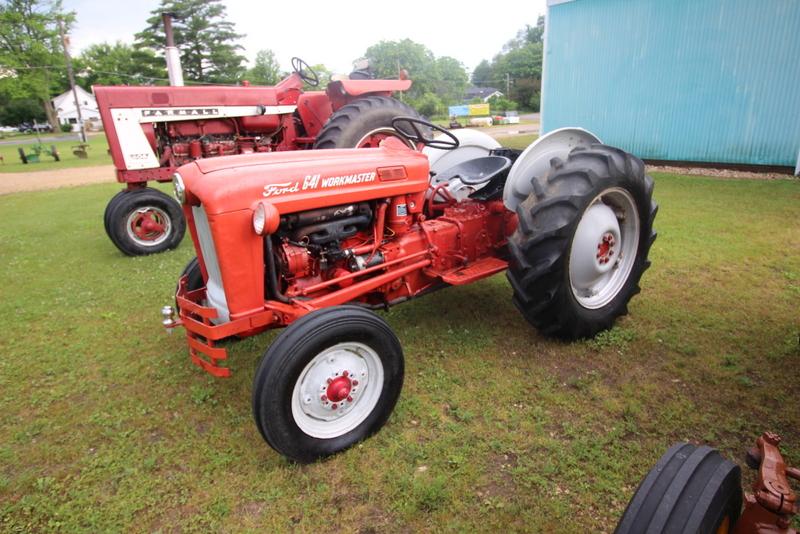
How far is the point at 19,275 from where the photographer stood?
18.1 feet

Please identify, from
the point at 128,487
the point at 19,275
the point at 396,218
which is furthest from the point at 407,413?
the point at 19,275

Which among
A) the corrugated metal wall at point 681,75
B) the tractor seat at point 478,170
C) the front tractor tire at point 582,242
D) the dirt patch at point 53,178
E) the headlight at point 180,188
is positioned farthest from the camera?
the dirt patch at point 53,178

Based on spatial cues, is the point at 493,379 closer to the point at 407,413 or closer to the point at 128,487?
the point at 407,413

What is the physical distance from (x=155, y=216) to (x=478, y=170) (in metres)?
4.40

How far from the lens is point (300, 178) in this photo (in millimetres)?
2607

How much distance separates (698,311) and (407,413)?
8.13 ft

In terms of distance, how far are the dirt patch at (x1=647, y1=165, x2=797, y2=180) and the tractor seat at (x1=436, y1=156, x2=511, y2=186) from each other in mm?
7391

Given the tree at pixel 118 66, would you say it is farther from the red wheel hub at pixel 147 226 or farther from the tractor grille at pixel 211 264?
the tractor grille at pixel 211 264

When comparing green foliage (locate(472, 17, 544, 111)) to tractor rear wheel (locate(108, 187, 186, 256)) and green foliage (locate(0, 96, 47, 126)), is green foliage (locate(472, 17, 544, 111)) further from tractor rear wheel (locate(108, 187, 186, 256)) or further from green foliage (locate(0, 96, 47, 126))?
green foliage (locate(0, 96, 47, 126))

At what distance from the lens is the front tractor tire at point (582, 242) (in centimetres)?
297

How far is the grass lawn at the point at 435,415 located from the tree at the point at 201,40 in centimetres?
3980

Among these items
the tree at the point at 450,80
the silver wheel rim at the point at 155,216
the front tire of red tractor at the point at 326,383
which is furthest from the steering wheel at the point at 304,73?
the tree at the point at 450,80

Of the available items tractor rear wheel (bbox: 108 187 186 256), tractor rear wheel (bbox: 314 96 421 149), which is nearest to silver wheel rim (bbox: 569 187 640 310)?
tractor rear wheel (bbox: 314 96 421 149)

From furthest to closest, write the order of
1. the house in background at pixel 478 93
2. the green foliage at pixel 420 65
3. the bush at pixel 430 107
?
the green foliage at pixel 420 65 → the house in background at pixel 478 93 → the bush at pixel 430 107
